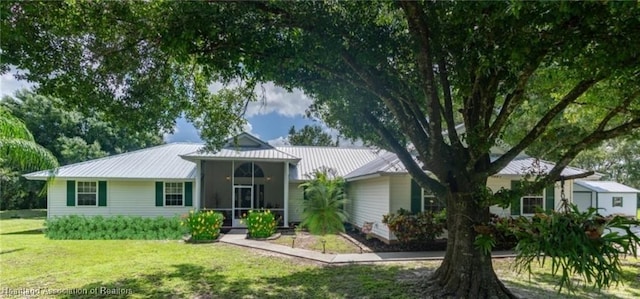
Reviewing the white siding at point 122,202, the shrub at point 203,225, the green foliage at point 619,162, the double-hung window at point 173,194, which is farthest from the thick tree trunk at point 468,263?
the green foliage at point 619,162

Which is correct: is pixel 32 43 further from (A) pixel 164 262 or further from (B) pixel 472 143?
(B) pixel 472 143

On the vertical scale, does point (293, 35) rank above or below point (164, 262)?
above

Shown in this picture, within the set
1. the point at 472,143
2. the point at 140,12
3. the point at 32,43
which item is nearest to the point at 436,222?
the point at 472,143

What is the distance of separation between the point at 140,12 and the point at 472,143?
5.84m

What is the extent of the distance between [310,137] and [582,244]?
4329 centimetres

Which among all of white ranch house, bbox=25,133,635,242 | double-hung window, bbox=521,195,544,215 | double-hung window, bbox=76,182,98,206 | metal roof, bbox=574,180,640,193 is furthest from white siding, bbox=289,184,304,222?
Result: metal roof, bbox=574,180,640,193

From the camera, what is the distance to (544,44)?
532 cm

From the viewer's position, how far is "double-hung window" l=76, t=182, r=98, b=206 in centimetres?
1758

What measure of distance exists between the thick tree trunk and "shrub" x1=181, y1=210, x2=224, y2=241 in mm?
Answer: 9290

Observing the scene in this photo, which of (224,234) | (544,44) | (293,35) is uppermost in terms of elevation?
(293,35)

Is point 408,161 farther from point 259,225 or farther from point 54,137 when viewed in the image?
point 54,137

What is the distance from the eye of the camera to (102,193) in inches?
693

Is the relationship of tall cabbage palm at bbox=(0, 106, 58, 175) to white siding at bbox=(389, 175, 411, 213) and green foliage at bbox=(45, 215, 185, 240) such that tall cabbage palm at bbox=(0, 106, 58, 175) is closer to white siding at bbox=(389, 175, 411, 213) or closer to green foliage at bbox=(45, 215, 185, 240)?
green foliage at bbox=(45, 215, 185, 240)

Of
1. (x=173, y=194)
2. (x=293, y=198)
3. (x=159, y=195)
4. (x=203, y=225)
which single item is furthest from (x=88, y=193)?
(x=293, y=198)
